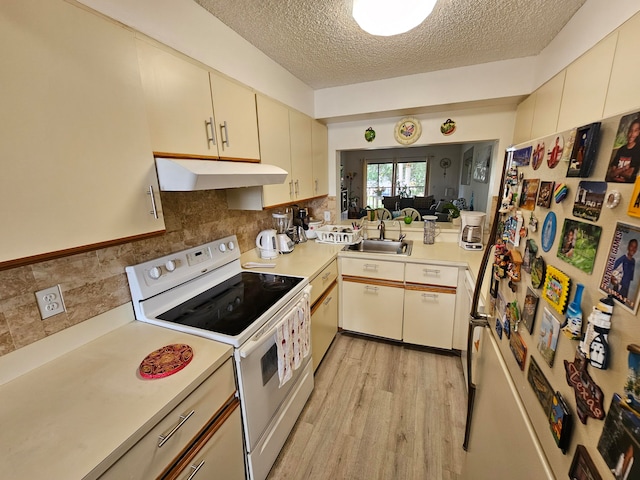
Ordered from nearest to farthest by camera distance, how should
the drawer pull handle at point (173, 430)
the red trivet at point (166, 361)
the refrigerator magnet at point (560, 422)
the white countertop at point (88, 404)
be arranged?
the refrigerator magnet at point (560, 422), the white countertop at point (88, 404), the drawer pull handle at point (173, 430), the red trivet at point (166, 361)

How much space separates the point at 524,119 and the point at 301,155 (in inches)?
67.6

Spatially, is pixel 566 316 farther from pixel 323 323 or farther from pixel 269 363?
pixel 323 323

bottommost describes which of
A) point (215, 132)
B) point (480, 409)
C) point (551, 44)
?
point (480, 409)

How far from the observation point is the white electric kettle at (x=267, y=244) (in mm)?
2079

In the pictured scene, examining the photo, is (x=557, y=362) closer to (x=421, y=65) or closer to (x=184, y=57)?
(x=184, y=57)

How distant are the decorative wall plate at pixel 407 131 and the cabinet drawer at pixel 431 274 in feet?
3.95

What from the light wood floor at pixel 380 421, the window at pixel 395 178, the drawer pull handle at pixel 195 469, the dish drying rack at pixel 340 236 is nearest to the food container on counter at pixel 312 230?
the dish drying rack at pixel 340 236

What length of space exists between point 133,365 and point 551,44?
2762mm

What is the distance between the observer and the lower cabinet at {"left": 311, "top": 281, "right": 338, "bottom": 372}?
1.92 metres

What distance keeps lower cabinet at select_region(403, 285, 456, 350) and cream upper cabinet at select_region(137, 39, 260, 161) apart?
1666mm

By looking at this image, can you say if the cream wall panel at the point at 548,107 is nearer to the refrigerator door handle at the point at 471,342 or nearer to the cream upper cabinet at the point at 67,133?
the refrigerator door handle at the point at 471,342

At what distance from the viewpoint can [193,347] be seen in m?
1.04

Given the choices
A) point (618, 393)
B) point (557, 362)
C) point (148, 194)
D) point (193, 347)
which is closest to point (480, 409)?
point (557, 362)

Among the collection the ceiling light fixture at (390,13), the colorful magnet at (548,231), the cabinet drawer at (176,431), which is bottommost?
the cabinet drawer at (176,431)
